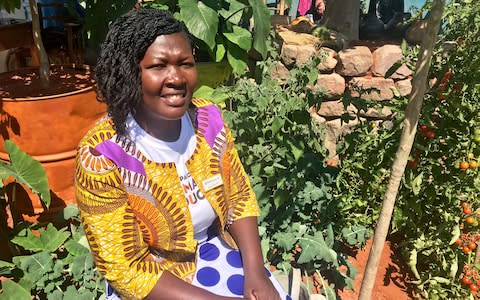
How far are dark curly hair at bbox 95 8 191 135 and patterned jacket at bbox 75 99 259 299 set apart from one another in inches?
3.0

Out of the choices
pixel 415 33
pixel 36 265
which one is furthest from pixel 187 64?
pixel 415 33

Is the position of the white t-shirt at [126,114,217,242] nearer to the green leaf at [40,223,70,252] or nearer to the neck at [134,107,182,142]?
the neck at [134,107,182,142]

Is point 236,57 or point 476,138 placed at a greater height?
point 236,57

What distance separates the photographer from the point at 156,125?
138 cm

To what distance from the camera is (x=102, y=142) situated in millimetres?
1293

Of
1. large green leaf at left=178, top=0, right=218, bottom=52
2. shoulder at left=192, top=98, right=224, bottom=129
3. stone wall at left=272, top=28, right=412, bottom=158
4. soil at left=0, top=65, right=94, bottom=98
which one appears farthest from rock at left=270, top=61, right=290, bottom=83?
shoulder at left=192, top=98, right=224, bottom=129

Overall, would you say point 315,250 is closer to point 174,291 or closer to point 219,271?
point 219,271

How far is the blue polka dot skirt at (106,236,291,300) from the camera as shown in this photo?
1.45 meters

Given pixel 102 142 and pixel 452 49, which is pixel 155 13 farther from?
pixel 452 49

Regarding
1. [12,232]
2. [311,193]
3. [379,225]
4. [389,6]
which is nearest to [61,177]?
[12,232]

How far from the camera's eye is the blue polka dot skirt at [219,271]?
1.45 meters

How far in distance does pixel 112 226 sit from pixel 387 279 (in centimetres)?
165

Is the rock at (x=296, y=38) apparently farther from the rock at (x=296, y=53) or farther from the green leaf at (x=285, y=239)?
the green leaf at (x=285, y=239)

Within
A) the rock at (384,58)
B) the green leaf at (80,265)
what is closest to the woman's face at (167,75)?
the green leaf at (80,265)
